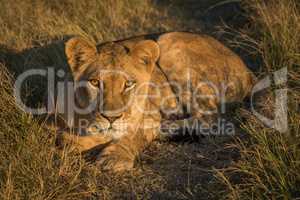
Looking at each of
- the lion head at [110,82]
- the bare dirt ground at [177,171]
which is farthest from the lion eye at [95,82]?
the bare dirt ground at [177,171]

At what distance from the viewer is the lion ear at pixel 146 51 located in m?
4.07

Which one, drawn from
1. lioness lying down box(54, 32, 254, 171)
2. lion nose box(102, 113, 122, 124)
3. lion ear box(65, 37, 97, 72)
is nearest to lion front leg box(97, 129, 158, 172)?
lioness lying down box(54, 32, 254, 171)

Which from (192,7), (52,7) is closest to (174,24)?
(192,7)

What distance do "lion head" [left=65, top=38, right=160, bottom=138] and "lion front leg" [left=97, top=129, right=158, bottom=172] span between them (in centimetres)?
12

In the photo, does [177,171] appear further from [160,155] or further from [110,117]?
[110,117]

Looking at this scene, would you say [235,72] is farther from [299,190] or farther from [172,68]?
[299,190]

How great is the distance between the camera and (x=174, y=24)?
254 inches

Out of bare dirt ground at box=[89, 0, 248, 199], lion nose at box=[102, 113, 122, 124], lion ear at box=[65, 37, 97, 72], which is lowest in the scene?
bare dirt ground at box=[89, 0, 248, 199]

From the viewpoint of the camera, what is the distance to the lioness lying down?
3.77 meters

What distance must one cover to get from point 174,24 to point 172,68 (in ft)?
5.86

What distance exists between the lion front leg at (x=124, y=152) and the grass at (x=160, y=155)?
7 cm

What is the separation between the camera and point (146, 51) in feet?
13.6

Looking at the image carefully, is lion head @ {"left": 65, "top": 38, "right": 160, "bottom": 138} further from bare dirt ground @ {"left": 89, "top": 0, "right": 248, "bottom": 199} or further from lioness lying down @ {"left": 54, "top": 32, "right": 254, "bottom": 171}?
bare dirt ground @ {"left": 89, "top": 0, "right": 248, "bottom": 199}

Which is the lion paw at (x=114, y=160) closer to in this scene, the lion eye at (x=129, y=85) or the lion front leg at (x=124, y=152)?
the lion front leg at (x=124, y=152)
